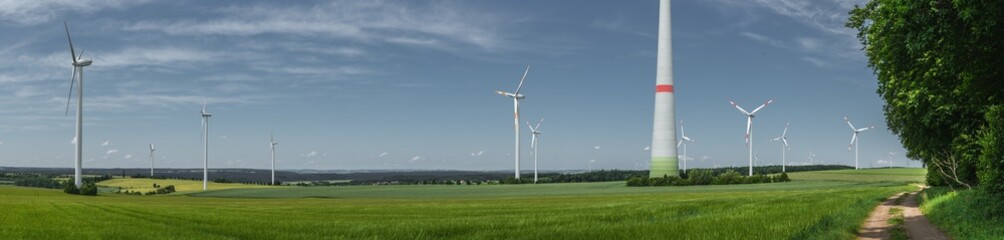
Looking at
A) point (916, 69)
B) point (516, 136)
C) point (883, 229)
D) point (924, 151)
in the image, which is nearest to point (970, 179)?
point (924, 151)

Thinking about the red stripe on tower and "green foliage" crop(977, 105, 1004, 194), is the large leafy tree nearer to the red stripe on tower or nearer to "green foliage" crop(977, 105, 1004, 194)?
"green foliage" crop(977, 105, 1004, 194)

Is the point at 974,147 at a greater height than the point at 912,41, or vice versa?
the point at 912,41

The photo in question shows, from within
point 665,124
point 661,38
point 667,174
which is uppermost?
point 661,38

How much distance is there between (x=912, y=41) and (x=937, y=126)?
24.3 meters

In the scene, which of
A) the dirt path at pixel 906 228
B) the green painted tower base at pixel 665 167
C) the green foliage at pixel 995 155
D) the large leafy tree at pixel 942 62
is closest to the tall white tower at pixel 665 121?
the green painted tower base at pixel 665 167

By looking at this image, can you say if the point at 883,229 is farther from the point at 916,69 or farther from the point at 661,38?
the point at 661,38

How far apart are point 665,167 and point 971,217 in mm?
114736

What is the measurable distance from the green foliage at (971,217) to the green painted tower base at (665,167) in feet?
345

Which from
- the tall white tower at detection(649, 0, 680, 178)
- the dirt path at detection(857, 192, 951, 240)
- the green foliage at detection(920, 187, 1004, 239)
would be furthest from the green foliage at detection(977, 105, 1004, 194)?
the tall white tower at detection(649, 0, 680, 178)

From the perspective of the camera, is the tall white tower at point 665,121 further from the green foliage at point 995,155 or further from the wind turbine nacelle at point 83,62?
the green foliage at point 995,155

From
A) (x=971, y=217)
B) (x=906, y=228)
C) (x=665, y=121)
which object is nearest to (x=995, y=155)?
(x=971, y=217)

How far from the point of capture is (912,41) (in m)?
27.8

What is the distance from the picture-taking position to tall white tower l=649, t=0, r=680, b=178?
141875 mm

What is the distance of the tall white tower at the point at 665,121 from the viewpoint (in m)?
142
